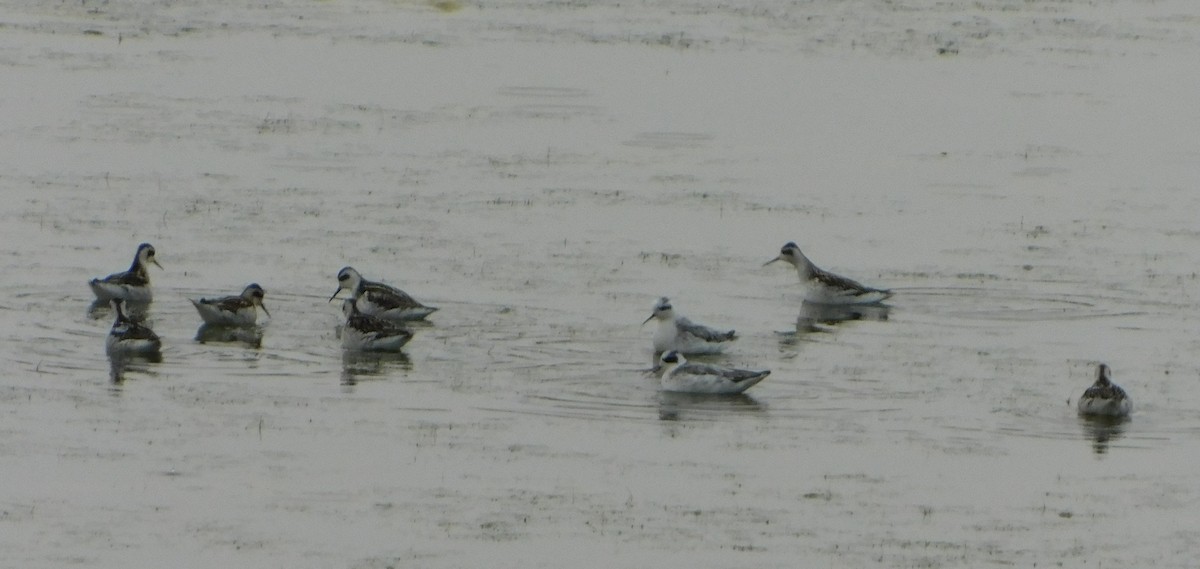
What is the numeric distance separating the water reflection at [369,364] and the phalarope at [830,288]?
188 inches

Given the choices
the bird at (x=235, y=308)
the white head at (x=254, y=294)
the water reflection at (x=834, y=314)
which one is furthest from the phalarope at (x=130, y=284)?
the water reflection at (x=834, y=314)

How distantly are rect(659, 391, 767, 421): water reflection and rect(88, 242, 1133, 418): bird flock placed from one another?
3.3 inches

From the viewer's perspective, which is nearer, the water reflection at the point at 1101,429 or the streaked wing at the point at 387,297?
the water reflection at the point at 1101,429

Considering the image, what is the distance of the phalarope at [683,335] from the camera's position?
20297 mm

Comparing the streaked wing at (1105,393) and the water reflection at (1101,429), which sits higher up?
the streaked wing at (1105,393)

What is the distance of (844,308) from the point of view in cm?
2288

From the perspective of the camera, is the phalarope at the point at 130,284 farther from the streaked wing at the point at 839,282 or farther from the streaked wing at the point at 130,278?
the streaked wing at the point at 839,282

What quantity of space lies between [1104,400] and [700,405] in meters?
3.10

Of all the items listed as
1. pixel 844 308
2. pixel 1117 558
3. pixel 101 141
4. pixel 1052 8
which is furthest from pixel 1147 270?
pixel 1052 8

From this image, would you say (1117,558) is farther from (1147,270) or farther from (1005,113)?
(1005,113)

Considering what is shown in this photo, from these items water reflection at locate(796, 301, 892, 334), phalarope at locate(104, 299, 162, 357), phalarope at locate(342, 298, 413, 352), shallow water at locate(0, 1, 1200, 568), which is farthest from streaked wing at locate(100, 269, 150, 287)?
water reflection at locate(796, 301, 892, 334)

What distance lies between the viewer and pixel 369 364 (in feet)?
64.5

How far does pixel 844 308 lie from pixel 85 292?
721 centimetres

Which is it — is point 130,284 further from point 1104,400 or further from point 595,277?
point 1104,400
